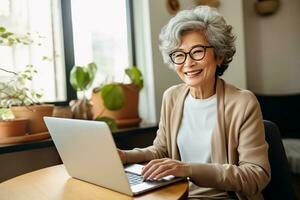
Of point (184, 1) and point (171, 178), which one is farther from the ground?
point (184, 1)

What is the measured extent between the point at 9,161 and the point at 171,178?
125cm

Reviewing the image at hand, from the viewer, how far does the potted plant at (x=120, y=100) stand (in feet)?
7.01

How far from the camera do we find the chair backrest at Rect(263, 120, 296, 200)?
1.31 meters

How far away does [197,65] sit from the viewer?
1.37 meters

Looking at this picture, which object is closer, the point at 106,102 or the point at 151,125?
the point at 106,102

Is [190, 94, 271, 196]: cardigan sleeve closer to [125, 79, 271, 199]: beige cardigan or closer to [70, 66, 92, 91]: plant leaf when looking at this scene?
[125, 79, 271, 199]: beige cardigan

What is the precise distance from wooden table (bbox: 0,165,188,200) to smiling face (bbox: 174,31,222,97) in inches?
18.8

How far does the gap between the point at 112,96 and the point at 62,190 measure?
110 centimetres

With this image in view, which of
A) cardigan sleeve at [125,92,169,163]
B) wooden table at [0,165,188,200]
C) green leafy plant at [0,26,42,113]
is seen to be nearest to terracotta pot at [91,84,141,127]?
green leafy plant at [0,26,42,113]

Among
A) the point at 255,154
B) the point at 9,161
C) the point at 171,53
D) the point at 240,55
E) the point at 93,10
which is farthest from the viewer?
the point at 240,55

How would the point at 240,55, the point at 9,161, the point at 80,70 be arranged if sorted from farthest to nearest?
the point at 240,55 → the point at 80,70 → the point at 9,161

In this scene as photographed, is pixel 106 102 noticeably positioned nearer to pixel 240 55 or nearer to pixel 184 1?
pixel 184 1

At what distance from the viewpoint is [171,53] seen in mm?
1423

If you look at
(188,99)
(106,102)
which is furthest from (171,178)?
(106,102)
